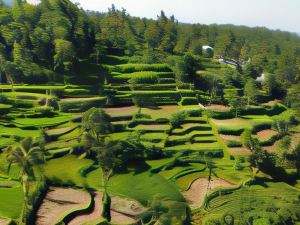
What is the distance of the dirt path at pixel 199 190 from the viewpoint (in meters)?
31.7

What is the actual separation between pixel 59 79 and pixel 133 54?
16.4m

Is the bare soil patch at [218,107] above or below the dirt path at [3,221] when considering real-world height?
above

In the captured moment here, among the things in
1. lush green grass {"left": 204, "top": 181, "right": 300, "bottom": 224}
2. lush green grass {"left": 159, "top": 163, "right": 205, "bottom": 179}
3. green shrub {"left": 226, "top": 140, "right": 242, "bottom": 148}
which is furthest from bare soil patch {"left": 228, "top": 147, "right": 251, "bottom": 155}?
lush green grass {"left": 204, "top": 181, "right": 300, "bottom": 224}

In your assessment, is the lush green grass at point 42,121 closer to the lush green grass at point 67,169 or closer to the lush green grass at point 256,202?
the lush green grass at point 67,169

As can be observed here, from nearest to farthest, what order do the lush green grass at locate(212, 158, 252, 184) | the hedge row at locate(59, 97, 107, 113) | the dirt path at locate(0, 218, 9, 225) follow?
the dirt path at locate(0, 218, 9, 225), the lush green grass at locate(212, 158, 252, 184), the hedge row at locate(59, 97, 107, 113)

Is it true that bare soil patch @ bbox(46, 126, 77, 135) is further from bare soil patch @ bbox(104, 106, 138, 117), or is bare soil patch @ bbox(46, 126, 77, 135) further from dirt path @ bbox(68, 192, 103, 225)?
dirt path @ bbox(68, 192, 103, 225)

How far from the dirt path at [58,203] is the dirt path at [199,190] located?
300 inches

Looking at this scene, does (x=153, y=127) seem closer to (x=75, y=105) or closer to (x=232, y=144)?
(x=232, y=144)

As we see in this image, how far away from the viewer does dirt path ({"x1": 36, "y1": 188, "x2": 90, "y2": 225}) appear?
27.4 metres

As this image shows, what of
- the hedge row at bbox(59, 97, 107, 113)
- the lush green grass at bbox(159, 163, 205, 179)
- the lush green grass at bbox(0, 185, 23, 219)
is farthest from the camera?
the hedge row at bbox(59, 97, 107, 113)

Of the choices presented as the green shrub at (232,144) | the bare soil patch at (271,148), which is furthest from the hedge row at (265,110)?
the green shrub at (232,144)

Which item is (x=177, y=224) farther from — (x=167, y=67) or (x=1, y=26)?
(x=1, y=26)

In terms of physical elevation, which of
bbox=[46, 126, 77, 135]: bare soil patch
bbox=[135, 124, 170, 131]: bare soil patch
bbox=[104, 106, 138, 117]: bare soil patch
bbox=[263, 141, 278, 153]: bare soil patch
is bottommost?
bbox=[263, 141, 278, 153]: bare soil patch

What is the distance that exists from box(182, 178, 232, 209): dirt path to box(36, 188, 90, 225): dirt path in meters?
7.62
